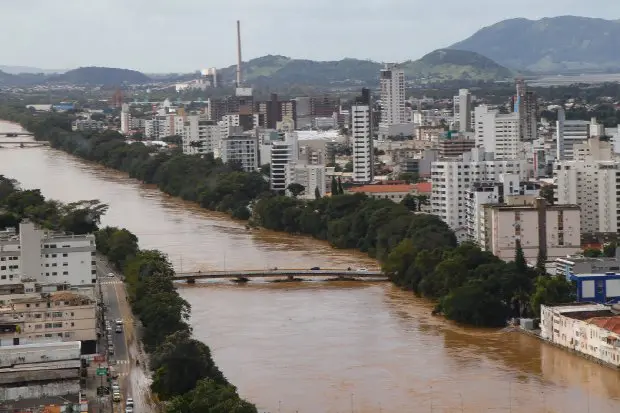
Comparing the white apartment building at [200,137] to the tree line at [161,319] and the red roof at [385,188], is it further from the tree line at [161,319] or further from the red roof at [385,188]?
the tree line at [161,319]

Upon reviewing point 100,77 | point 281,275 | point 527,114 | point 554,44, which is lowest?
point 281,275

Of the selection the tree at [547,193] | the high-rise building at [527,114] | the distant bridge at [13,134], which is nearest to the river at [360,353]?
the tree at [547,193]

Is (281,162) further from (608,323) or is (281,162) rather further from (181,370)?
(181,370)

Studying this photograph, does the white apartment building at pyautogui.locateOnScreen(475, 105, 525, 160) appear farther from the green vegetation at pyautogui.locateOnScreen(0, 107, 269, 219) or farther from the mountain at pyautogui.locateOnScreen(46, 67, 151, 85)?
the mountain at pyautogui.locateOnScreen(46, 67, 151, 85)

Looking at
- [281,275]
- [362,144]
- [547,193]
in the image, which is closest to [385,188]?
[362,144]

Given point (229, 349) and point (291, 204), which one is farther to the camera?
point (291, 204)

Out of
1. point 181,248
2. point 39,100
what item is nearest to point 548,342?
point 181,248

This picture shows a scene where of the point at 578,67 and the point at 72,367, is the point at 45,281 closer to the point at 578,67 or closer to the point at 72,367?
the point at 72,367
